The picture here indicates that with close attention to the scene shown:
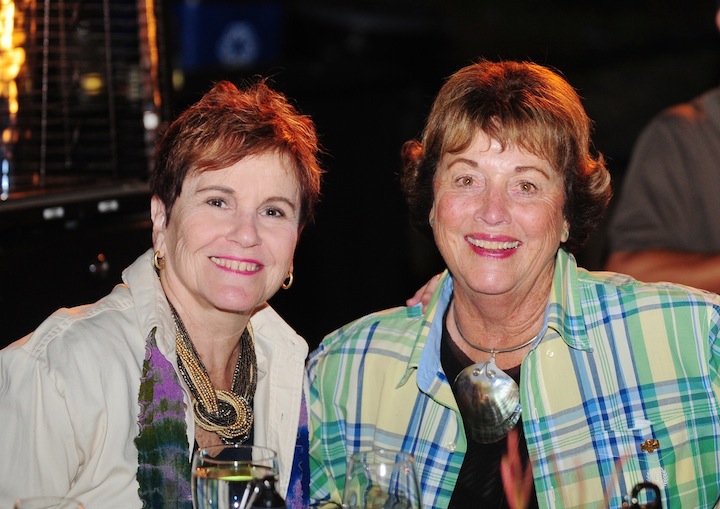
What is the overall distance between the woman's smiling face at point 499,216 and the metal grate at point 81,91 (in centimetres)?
132

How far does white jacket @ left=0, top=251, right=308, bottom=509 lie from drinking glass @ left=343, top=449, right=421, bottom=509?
0.72 metres

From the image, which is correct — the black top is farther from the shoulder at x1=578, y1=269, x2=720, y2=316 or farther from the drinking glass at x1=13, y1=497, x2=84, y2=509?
the drinking glass at x1=13, y1=497, x2=84, y2=509

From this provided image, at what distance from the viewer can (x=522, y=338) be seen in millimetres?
2764

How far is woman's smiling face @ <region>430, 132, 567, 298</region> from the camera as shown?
259 centimetres

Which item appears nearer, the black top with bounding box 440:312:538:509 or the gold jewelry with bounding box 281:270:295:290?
the black top with bounding box 440:312:538:509

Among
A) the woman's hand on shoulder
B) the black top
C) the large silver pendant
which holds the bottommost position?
the black top

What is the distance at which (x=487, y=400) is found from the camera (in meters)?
2.64

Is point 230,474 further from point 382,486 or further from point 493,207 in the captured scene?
point 493,207

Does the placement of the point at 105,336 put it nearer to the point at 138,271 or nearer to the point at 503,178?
the point at 138,271

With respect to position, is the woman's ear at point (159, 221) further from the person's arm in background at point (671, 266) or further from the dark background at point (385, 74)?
the dark background at point (385, 74)

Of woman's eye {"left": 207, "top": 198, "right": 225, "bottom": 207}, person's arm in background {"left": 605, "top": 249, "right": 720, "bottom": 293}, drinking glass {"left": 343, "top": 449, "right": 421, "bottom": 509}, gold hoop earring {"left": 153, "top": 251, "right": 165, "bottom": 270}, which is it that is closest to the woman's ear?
gold hoop earring {"left": 153, "top": 251, "right": 165, "bottom": 270}

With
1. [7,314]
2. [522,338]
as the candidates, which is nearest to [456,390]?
[522,338]

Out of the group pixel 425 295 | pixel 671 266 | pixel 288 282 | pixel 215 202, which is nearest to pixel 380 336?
pixel 425 295

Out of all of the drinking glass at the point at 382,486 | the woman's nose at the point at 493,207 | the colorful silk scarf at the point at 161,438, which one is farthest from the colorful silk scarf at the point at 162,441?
the woman's nose at the point at 493,207
